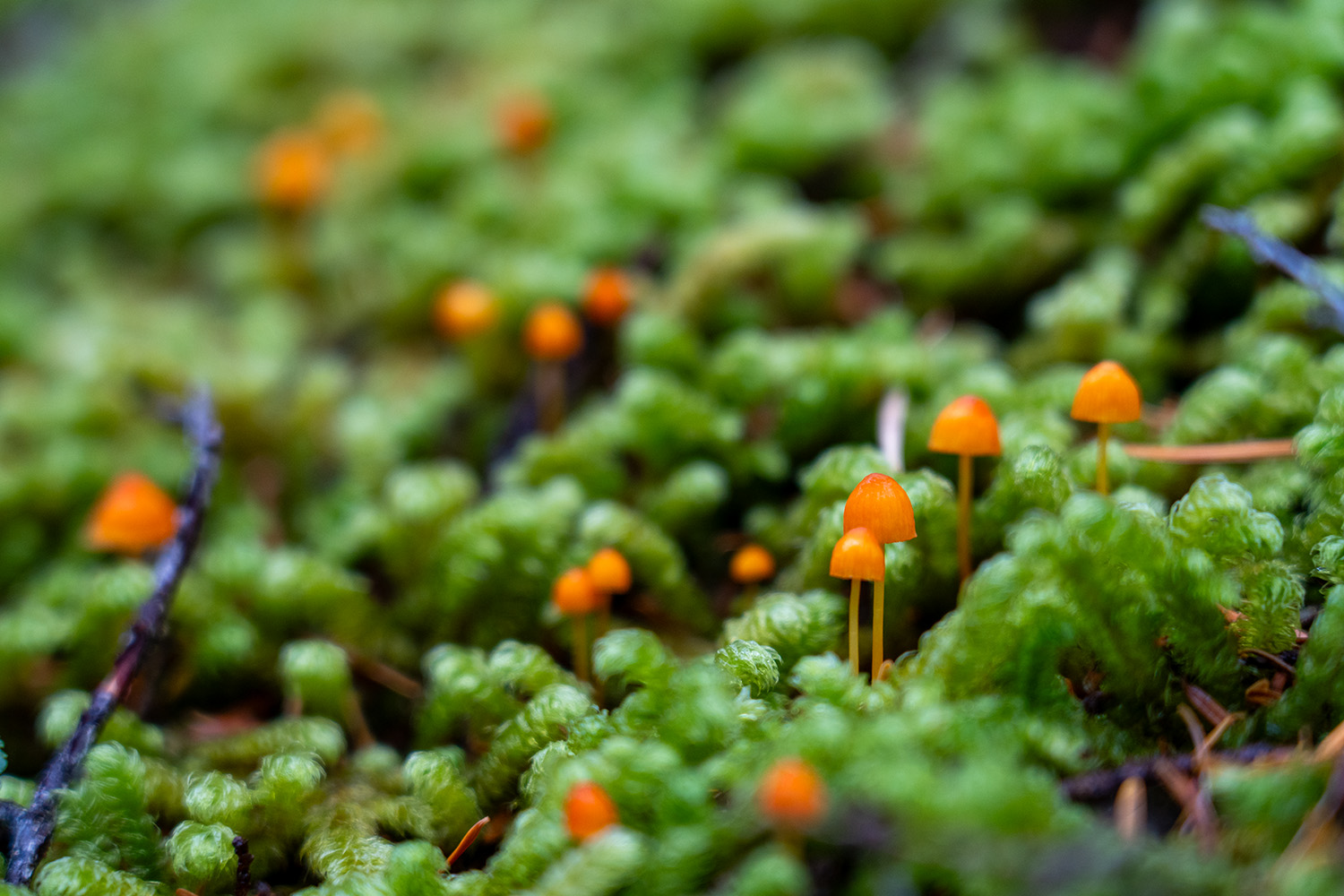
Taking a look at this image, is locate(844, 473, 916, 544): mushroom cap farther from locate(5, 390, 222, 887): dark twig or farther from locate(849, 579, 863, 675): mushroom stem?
locate(5, 390, 222, 887): dark twig

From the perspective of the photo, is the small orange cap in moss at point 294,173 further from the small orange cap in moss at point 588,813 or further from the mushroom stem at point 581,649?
the small orange cap in moss at point 588,813

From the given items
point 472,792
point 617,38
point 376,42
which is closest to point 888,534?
point 472,792

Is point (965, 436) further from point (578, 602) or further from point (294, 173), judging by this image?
point (294, 173)

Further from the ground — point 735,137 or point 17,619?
point 735,137

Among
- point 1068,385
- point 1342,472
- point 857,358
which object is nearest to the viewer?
point 1342,472

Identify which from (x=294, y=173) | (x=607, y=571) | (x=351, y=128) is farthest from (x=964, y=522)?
(x=351, y=128)

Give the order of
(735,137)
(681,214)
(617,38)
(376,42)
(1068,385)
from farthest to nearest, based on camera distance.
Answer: (376,42)
(617,38)
(735,137)
(681,214)
(1068,385)

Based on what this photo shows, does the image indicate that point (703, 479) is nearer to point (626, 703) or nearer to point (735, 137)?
point (626, 703)

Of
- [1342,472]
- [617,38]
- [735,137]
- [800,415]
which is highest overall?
[617,38]
